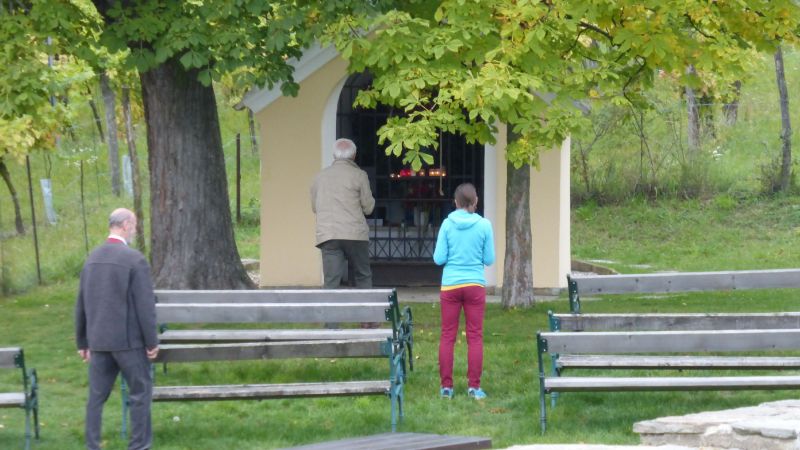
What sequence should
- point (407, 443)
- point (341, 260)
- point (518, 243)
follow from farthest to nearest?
point (518, 243) < point (341, 260) < point (407, 443)

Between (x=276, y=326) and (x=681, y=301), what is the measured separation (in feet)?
17.6

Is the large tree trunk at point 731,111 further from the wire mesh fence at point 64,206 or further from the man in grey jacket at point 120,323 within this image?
the man in grey jacket at point 120,323

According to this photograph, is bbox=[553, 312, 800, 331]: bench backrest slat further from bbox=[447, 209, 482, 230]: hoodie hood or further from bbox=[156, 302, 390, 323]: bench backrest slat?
bbox=[156, 302, 390, 323]: bench backrest slat

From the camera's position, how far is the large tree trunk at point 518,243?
15.3 meters

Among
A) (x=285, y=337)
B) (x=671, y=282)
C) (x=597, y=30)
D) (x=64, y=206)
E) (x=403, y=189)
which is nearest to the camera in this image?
(x=285, y=337)

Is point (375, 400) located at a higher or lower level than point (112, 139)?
lower

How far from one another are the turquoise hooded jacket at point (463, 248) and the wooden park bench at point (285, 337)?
1.57ft

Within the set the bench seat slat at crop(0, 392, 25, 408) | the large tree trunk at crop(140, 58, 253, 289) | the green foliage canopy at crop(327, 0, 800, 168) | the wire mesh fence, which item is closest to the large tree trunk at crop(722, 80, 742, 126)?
the wire mesh fence

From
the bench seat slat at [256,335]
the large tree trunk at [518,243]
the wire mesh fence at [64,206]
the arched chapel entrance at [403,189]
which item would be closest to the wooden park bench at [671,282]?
the bench seat slat at [256,335]

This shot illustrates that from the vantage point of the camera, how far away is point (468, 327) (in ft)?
33.1

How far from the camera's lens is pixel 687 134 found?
30.6 meters

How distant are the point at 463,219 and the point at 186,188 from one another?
5880 mm

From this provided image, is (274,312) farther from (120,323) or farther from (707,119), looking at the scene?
(707,119)

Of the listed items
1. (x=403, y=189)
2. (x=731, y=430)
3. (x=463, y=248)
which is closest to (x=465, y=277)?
(x=463, y=248)
